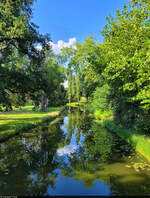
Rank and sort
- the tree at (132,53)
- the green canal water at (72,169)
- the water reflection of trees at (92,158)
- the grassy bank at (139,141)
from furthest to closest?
1. the grassy bank at (139,141)
2. the tree at (132,53)
3. the water reflection of trees at (92,158)
4. the green canal water at (72,169)

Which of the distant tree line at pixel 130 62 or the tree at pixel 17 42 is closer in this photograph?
the distant tree line at pixel 130 62

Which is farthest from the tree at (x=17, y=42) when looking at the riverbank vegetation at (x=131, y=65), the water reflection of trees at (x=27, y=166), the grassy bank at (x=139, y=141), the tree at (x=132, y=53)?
the grassy bank at (x=139, y=141)

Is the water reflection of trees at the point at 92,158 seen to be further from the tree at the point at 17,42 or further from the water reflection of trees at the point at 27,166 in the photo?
the tree at the point at 17,42

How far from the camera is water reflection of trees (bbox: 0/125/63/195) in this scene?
21.6ft

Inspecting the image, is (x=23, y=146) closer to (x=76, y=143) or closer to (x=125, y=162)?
(x=76, y=143)

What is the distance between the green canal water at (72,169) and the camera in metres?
6.52

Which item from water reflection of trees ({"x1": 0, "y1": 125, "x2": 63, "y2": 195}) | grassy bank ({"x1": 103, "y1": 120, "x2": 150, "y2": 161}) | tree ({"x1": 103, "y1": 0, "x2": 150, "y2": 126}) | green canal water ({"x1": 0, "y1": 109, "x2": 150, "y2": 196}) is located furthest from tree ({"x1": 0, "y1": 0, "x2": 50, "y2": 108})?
grassy bank ({"x1": 103, "y1": 120, "x2": 150, "y2": 161})

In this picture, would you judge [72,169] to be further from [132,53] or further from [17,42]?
[17,42]

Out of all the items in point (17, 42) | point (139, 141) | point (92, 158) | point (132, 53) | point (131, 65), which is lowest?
point (92, 158)

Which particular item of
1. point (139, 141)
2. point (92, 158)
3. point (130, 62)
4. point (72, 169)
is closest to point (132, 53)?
point (130, 62)

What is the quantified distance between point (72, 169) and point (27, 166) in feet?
8.91

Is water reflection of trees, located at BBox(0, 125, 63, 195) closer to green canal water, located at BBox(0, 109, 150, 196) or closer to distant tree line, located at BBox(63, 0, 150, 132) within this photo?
green canal water, located at BBox(0, 109, 150, 196)

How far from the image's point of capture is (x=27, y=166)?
28.8 ft

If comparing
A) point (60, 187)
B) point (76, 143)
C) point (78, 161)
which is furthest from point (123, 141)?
point (60, 187)
